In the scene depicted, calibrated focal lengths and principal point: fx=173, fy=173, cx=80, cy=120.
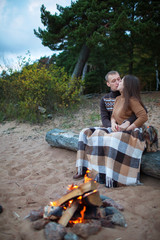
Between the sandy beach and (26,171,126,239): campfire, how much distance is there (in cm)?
7

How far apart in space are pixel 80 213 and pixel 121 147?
3.47 feet

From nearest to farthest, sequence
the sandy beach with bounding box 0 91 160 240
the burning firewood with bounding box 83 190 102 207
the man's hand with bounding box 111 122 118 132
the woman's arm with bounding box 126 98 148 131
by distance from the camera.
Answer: the sandy beach with bounding box 0 91 160 240
the burning firewood with bounding box 83 190 102 207
the woman's arm with bounding box 126 98 148 131
the man's hand with bounding box 111 122 118 132

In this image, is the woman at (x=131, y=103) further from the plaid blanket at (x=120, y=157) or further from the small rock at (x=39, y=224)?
the small rock at (x=39, y=224)

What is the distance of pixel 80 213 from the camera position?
164 centimetres

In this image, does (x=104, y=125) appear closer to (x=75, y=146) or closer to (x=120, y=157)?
(x=75, y=146)

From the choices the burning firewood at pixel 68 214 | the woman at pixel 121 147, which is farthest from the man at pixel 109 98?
the burning firewood at pixel 68 214

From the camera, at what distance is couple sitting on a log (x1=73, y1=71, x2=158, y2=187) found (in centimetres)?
236

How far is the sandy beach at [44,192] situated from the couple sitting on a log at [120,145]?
172 mm

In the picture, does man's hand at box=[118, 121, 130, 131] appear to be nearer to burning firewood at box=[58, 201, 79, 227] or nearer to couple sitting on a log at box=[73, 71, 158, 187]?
couple sitting on a log at box=[73, 71, 158, 187]

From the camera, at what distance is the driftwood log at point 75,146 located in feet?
7.77

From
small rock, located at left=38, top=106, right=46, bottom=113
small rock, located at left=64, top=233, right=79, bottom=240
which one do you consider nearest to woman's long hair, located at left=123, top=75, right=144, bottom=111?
small rock, located at left=64, top=233, right=79, bottom=240

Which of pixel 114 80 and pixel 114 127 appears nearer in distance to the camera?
pixel 114 127

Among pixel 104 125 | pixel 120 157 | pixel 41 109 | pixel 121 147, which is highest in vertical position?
pixel 41 109

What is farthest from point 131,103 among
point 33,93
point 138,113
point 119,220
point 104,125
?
point 33,93
